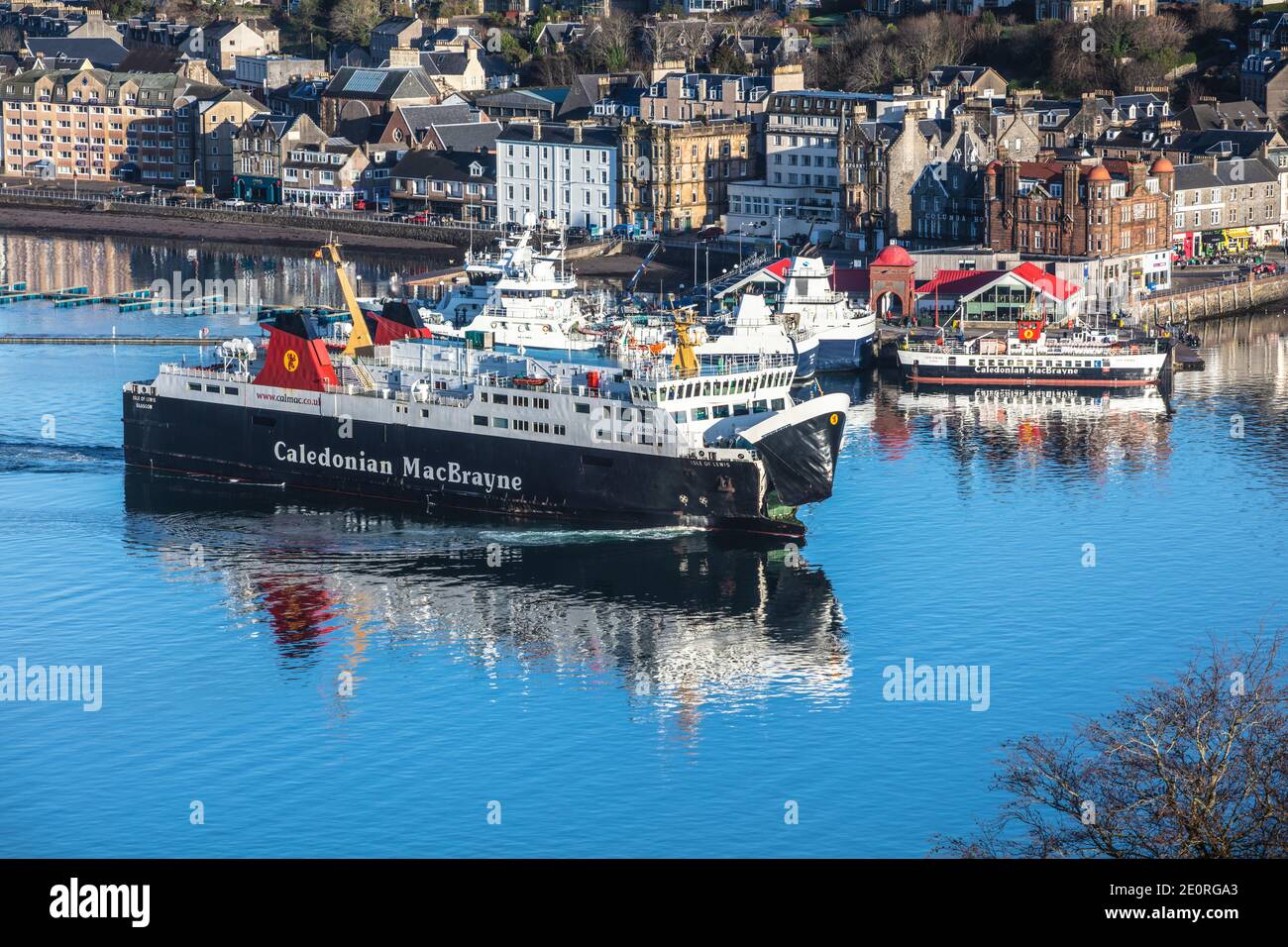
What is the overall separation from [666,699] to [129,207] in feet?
346

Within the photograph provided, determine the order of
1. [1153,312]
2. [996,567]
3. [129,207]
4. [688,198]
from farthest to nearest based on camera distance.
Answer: [129,207] → [688,198] → [1153,312] → [996,567]

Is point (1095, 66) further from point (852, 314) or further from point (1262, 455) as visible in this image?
point (1262, 455)

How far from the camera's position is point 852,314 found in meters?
102

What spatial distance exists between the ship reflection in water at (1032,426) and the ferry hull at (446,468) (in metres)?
14.3

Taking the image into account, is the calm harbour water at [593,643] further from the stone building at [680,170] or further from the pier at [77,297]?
the stone building at [680,170]

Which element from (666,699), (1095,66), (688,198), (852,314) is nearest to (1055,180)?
(852,314)

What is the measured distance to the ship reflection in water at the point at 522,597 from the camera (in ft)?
189

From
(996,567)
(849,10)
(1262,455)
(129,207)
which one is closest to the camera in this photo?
(996,567)

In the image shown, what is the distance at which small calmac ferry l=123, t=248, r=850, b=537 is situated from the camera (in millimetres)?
68875

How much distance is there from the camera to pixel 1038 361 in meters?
95.4

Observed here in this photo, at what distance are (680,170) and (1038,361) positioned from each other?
43.9m

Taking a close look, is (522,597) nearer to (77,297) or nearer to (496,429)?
(496,429)

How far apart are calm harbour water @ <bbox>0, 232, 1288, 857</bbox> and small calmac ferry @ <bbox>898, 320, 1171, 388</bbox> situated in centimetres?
833

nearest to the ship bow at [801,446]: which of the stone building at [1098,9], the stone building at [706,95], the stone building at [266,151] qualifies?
the stone building at [706,95]
